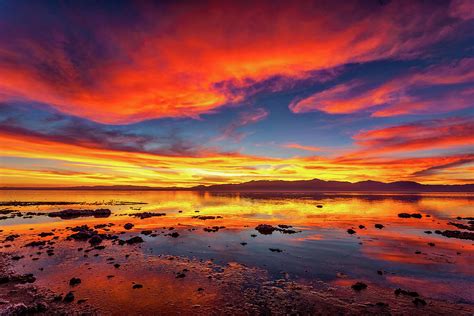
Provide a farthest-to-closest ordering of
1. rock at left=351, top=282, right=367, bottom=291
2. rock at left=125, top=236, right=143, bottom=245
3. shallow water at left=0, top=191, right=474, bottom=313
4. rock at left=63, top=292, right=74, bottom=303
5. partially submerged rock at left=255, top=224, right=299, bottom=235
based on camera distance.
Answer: partially submerged rock at left=255, top=224, right=299, bottom=235
rock at left=125, top=236, right=143, bottom=245
rock at left=351, top=282, right=367, bottom=291
shallow water at left=0, top=191, right=474, bottom=313
rock at left=63, top=292, right=74, bottom=303

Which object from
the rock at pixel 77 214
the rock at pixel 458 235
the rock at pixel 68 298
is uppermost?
the rock at pixel 77 214

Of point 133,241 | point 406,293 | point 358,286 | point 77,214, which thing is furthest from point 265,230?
point 77,214

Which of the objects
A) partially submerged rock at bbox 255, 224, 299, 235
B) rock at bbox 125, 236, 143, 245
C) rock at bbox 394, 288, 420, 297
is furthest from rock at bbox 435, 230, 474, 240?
rock at bbox 125, 236, 143, 245

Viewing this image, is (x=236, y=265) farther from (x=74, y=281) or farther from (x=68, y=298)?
(x=68, y=298)

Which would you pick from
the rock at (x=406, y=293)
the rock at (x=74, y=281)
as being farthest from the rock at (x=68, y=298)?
the rock at (x=406, y=293)

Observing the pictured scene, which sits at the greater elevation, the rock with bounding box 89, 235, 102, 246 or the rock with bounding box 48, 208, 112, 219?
the rock with bounding box 48, 208, 112, 219

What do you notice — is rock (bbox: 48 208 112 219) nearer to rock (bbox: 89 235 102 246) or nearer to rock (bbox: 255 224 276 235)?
rock (bbox: 89 235 102 246)

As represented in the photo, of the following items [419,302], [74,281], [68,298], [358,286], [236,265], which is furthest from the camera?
[236,265]

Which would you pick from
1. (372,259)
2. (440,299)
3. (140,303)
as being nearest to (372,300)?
(440,299)

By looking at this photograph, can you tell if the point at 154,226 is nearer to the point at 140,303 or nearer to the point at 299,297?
the point at 140,303

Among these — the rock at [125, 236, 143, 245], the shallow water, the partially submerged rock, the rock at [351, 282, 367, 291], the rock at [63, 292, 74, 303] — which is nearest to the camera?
the rock at [63, 292, 74, 303]

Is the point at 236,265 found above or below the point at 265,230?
below

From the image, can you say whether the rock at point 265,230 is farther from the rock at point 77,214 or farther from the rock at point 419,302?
the rock at point 77,214

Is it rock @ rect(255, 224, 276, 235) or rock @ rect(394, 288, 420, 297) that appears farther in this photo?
rock @ rect(255, 224, 276, 235)
